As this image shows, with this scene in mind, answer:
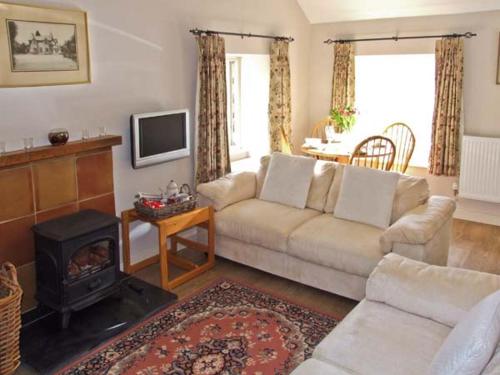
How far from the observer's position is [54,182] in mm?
3357

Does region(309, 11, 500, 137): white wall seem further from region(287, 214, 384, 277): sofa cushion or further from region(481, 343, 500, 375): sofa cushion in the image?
region(481, 343, 500, 375): sofa cushion

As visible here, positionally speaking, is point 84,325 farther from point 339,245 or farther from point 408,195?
point 408,195

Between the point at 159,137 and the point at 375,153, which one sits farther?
the point at 375,153

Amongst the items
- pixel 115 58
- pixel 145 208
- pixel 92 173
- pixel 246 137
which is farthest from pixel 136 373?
pixel 246 137

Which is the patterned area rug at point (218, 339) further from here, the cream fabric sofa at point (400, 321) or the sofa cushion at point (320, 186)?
the sofa cushion at point (320, 186)

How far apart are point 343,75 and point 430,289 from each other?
3887 mm

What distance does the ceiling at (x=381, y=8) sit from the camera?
4969 millimetres

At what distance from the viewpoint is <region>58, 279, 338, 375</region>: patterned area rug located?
9.18 ft

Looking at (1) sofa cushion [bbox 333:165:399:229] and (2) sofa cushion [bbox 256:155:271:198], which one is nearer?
(1) sofa cushion [bbox 333:165:399:229]

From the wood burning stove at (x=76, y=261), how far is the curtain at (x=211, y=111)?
1339 mm

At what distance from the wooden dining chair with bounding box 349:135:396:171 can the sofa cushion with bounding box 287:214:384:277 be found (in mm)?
1432

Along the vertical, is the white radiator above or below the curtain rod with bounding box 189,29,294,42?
below

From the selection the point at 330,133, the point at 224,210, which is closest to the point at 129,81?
the point at 224,210

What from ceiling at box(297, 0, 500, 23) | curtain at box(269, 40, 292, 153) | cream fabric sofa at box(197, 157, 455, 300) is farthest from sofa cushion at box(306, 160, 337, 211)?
ceiling at box(297, 0, 500, 23)
